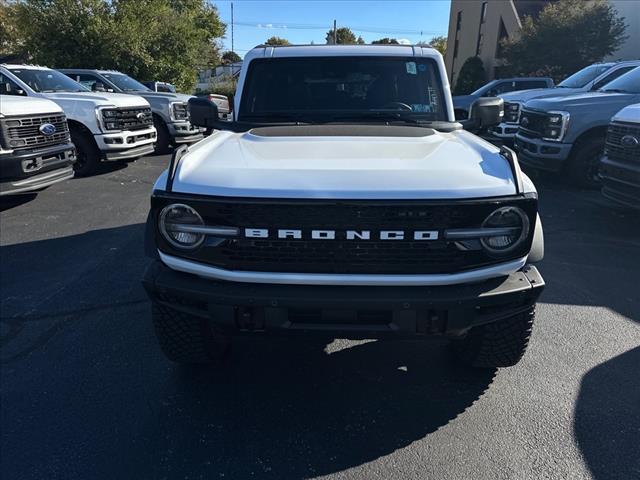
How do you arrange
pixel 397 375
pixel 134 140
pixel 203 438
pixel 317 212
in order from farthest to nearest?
1. pixel 134 140
2. pixel 397 375
3. pixel 203 438
4. pixel 317 212

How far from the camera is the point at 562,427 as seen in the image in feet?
8.43

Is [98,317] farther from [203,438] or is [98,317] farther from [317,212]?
[317,212]

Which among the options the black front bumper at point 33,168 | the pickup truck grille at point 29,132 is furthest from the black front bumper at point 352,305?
the pickup truck grille at point 29,132

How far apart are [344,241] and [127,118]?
8018 mm

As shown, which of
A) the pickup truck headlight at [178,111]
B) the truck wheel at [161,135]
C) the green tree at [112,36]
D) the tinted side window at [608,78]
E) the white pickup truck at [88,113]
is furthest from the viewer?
the green tree at [112,36]

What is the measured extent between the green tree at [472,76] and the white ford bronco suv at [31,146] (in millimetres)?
28183

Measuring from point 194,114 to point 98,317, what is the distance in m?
1.74

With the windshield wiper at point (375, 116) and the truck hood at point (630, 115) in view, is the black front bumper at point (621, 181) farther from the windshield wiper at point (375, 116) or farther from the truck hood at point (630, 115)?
the windshield wiper at point (375, 116)

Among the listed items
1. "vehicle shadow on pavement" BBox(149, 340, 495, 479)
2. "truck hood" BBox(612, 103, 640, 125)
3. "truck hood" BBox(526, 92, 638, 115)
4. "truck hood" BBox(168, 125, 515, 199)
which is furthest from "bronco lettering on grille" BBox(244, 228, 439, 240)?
"truck hood" BBox(526, 92, 638, 115)

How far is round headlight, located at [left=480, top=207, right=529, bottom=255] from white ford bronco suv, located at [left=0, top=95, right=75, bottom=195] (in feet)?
19.5

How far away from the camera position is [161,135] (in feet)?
37.5

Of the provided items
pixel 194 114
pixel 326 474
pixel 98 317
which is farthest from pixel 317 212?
pixel 98 317

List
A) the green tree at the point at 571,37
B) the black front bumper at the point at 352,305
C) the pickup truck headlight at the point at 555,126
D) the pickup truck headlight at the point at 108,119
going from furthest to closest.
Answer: the green tree at the point at 571,37, the pickup truck headlight at the point at 108,119, the pickup truck headlight at the point at 555,126, the black front bumper at the point at 352,305

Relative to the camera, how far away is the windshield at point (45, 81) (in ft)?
27.5
